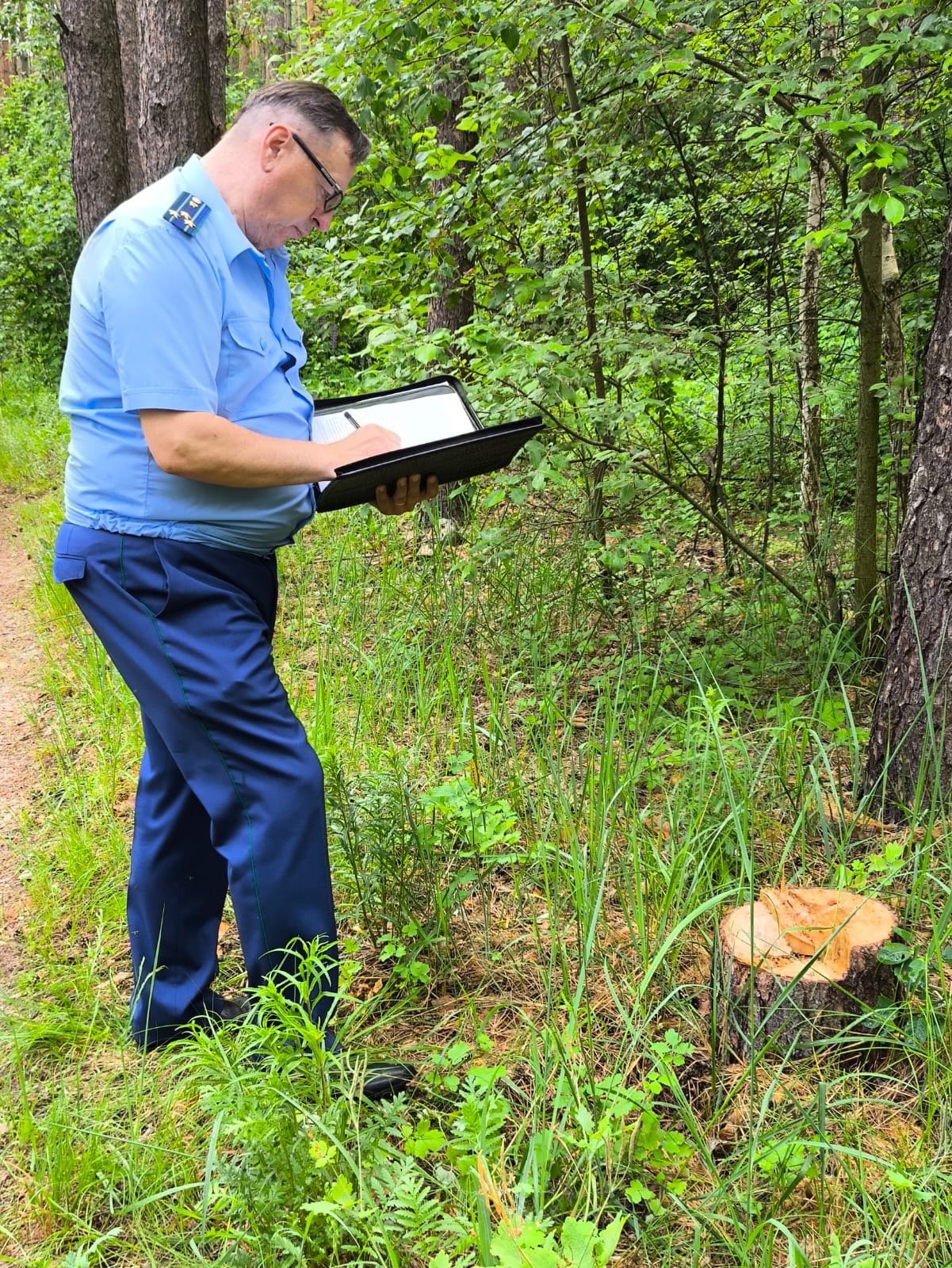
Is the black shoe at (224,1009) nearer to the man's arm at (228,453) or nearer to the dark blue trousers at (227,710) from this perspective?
the dark blue trousers at (227,710)

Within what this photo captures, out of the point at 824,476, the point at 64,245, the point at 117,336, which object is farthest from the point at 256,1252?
the point at 64,245

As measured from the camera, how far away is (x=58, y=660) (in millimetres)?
4906

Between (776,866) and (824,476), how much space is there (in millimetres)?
3803

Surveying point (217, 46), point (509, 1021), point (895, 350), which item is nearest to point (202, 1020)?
point (509, 1021)

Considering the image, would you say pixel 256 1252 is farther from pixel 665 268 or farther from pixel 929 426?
pixel 665 268

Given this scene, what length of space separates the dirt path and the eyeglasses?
2.12 meters

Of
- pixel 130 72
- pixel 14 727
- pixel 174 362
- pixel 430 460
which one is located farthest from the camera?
pixel 130 72

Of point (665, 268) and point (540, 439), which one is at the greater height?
point (665, 268)

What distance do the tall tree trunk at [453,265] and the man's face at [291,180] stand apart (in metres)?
1.76

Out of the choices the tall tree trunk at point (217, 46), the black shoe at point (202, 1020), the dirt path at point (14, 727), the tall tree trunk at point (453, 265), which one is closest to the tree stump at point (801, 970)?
the black shoe at point (202, 1020)

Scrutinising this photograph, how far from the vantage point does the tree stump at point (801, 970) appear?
2.05m

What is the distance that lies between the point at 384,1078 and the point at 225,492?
4.21 feet

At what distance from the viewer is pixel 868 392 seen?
Result: 392cm

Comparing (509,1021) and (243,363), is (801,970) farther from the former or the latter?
(243,363)
